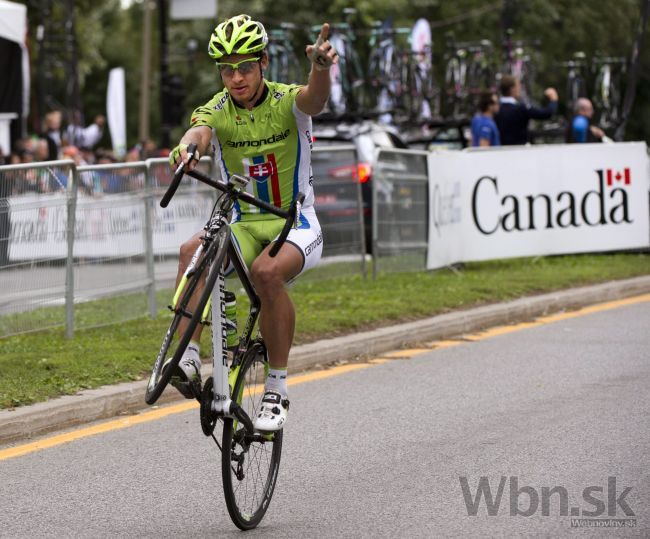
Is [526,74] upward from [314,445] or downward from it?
upward

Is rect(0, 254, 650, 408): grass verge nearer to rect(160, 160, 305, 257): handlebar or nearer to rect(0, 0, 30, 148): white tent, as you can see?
rect(160, 160, 305, 257): handlebar

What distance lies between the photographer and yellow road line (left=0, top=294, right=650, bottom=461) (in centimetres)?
807

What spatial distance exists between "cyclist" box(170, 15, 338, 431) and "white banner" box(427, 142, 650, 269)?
32.3ft

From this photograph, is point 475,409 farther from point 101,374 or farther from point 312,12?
point 312,12

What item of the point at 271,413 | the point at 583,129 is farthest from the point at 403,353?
the point at 583,129

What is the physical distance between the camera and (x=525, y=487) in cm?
691

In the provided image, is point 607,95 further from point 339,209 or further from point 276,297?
point 276,297

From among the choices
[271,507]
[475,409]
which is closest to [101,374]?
[475,409]

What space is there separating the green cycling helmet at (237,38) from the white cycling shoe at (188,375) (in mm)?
1364

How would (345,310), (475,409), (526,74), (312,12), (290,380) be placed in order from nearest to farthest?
1. (475,409)
2. (290,380)
3. (345,310)
4. (526,74)
5. (312,12)

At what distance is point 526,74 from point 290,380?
52.7 feet

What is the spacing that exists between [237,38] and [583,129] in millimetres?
13867

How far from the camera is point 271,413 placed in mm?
6422
